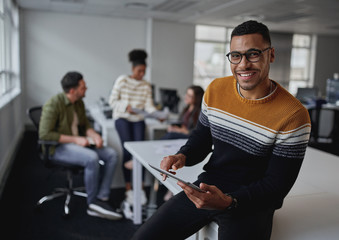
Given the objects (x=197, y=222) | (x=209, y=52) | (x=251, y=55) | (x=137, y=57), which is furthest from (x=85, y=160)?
(x=209, y=52)

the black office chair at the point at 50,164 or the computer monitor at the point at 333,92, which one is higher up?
the computer monitor at the point at 333,92

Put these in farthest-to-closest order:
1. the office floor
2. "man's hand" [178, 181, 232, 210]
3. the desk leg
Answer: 1. the desk leg
2. the office floor
3. "man's hand" [178, 181, 232, 210]

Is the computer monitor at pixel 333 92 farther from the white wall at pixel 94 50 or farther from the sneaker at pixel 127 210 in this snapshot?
the sneaker at pixel 127 210

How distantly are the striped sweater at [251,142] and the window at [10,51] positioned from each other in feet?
15.6

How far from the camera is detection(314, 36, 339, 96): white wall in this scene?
10.1 m

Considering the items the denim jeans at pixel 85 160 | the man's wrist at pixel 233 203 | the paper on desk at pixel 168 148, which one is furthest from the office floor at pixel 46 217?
the man's wrist at pixel 233 203

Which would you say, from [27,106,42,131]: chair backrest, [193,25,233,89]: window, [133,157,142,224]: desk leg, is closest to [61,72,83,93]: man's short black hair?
[27,106,42,131]: chair backrest

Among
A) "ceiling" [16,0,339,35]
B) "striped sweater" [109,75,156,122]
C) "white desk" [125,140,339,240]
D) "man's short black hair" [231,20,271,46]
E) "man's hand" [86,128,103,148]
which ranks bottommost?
"man's hand" [86,128,103,148]

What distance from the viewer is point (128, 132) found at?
11.5 ft

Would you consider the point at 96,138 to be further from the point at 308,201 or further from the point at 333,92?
the point at 333,92

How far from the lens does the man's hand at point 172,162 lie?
1506 mm

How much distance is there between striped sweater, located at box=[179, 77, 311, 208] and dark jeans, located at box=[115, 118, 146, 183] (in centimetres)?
189

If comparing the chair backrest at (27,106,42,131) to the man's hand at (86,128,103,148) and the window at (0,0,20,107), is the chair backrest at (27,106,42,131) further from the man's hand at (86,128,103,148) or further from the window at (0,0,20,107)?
the window at (0,0,20,107)

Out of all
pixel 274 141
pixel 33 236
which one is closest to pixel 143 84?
pixel 33 236
